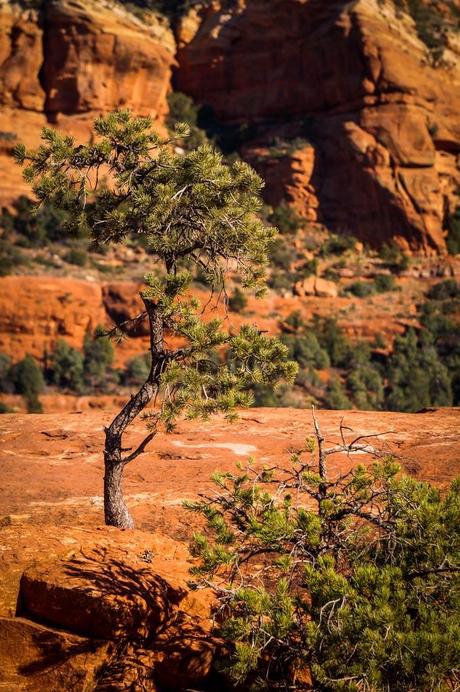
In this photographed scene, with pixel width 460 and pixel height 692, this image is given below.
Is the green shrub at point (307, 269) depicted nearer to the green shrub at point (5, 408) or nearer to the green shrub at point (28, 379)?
the green shrub at point (28, 379)

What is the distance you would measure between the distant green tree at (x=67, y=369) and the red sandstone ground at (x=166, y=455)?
791 inches

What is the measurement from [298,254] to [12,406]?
24.5m

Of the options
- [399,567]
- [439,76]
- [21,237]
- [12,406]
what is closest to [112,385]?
[12,406]

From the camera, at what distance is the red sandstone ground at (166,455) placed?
8.70 m

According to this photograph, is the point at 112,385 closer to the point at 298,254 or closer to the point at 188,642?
the point at 298,254

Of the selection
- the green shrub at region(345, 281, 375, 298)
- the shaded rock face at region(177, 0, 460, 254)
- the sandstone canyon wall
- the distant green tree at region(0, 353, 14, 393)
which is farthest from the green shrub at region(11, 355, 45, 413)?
the shaded rock face at region(177, 0, 460, 254)

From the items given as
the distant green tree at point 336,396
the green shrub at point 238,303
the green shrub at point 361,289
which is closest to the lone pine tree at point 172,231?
the distant green tree at point 336,396

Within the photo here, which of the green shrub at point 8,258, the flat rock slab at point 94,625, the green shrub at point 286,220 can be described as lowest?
the flat rock slab at point 94,625

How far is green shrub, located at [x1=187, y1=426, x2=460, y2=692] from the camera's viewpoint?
15.2 feet

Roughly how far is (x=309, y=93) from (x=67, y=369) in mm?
32413

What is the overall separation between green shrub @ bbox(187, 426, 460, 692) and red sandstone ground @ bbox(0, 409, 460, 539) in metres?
2.39

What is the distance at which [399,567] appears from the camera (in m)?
5.22

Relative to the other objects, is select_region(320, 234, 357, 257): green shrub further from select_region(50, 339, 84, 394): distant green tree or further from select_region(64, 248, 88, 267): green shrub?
select_region(50, 339, 84, 394): distant green tree

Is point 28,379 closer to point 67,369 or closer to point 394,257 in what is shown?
point 67,369
